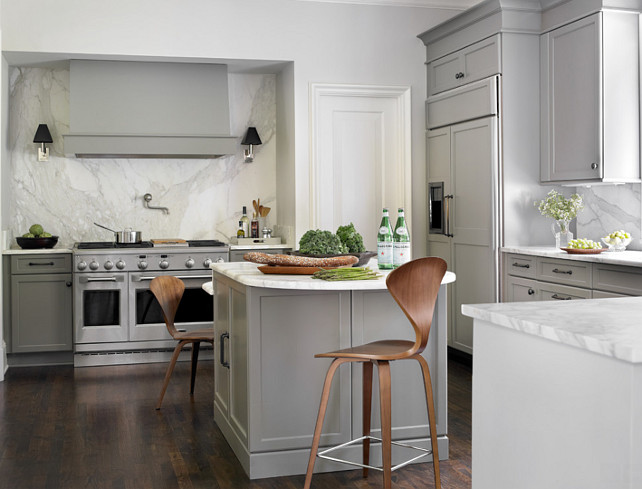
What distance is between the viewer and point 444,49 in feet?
19.6

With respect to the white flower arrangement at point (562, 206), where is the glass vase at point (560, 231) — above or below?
below

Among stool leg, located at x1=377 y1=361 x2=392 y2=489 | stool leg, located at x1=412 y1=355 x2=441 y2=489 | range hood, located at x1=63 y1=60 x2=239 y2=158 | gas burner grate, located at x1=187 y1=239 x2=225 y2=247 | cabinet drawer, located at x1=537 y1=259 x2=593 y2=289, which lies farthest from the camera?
gas burner grate, located at x1=187 y1=239 x2=225 y2=247

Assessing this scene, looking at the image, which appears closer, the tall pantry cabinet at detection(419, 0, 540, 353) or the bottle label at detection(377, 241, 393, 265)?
the bottle label at detection(377, 241, 393, 265)

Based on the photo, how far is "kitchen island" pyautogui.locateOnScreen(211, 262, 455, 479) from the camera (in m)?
3.27

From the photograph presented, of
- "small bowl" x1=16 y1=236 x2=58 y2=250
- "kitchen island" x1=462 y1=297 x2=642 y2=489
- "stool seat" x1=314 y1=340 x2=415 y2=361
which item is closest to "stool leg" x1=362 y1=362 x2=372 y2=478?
"stool seat" x1=314 y1=340 x2=415 y2=361

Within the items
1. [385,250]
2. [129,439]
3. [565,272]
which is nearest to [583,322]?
[385,250]

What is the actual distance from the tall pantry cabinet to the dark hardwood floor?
2.76 ft

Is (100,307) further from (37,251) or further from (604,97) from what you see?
(604,97)

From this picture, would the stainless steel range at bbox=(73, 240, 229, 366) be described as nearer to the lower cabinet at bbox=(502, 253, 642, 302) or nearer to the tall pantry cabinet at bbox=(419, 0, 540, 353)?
the tall pantry cabinet at bbox=(419, 0, 540, 353)

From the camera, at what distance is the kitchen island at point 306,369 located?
3.27 m

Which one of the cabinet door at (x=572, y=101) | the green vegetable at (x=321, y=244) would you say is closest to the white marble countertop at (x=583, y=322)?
the green vegetable at (x=321, y=244)

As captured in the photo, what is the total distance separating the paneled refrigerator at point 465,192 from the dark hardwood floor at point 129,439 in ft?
2.15

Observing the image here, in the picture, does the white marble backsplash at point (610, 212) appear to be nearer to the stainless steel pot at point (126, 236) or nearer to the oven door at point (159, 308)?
the oven door at point (159, 308)

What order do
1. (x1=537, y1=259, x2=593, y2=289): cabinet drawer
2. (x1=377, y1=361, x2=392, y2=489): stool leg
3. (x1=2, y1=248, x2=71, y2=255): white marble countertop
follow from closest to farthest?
(x1=377, y1=361, x2=392, y2=489): stool leg
(x1=537, y1=259, x2=593, y2=289): cabinet drawer
(x1=2, y1=248, x2=71, y2=255): white marble countertop
